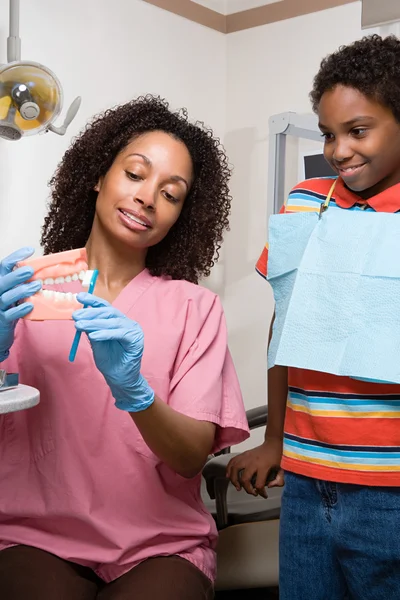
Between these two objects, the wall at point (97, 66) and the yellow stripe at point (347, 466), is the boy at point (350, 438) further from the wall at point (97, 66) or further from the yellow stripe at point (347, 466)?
the wall at point (97, 66)

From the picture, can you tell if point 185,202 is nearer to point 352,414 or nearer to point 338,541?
point 352,414

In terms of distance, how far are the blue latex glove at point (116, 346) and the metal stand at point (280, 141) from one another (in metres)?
1.61

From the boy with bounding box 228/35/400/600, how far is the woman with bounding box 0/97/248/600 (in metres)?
0.20

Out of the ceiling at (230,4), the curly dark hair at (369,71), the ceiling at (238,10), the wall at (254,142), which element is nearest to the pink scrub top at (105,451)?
the curly dark hair at (369,71)

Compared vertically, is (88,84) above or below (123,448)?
above

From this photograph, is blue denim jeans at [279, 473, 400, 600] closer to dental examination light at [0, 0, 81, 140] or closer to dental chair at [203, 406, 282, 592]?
dental chair at [203, 406, 282, 592]

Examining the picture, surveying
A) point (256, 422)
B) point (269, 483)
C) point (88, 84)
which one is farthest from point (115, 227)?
point (88, 84)

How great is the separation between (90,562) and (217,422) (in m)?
0.34

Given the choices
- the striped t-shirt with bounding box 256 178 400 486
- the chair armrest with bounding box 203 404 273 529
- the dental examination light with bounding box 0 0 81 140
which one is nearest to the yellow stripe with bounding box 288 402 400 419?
the striped t-shirt with bounding box 256 178 400 486

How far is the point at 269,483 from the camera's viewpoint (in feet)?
4.44

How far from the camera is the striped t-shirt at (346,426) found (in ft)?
3.94

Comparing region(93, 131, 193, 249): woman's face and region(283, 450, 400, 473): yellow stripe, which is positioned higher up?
region(93, 131, 193, 249): woman's face

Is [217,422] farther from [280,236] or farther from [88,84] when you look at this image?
[88,84]

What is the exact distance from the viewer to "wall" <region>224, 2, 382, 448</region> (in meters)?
2.99
